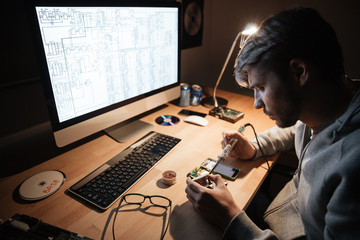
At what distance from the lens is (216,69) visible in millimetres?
2148

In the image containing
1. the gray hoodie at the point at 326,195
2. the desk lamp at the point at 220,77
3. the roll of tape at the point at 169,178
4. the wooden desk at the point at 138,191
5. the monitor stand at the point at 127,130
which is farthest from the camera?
the desk lamp at the point at 220,77

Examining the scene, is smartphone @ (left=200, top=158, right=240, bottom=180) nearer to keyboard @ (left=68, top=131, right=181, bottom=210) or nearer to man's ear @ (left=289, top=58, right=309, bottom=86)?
keyboard @ (left=68, top=131, right=181, bottom=210)

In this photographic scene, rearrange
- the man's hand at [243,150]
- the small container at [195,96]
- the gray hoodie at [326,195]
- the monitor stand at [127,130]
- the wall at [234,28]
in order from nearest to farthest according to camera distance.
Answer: the gray hoodie at [326,195] < the man's hand at [243,150] < the monitor stand at [127,130] < the small container at [195,96] < the wall at [234,28]

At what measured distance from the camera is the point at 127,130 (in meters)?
1.10

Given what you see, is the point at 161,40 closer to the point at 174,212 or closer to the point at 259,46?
the point at 259,46

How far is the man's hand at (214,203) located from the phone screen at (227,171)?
116 mm

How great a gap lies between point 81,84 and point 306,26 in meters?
0.72

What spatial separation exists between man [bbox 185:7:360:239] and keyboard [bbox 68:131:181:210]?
0.65ft

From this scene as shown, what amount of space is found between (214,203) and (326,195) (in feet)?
0.94

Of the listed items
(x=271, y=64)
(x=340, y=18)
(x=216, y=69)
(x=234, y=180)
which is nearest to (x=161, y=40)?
(x=271, y=64)

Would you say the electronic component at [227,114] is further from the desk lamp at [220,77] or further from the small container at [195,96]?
the small container at [195,96]

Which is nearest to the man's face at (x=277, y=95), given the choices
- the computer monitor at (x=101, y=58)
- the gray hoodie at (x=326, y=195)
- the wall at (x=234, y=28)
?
the gray hoodie at (x=326, y=195)

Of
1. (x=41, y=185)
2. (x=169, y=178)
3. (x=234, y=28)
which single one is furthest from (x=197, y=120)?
(x=234, y=28)

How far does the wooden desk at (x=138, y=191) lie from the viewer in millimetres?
627
